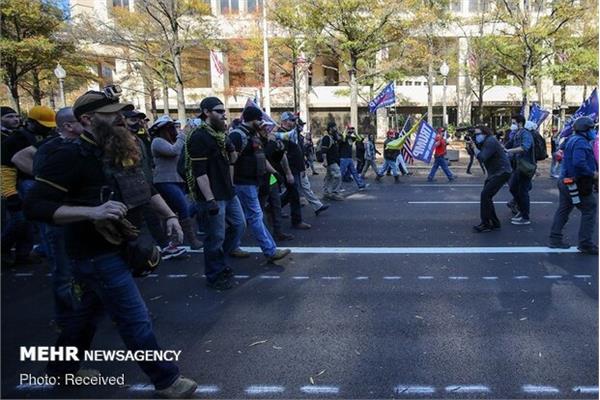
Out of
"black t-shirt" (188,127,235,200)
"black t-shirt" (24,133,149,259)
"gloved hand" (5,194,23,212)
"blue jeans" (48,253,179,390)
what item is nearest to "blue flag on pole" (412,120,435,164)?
"black t-shirt" (188,127,235,200)

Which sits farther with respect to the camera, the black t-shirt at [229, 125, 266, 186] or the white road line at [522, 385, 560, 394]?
the black t-shirt at [229, 125, 266, 186]

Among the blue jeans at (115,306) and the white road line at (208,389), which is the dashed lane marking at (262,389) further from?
the blue jeans at (115,306)

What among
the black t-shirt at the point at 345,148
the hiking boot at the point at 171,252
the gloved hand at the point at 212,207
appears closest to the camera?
the gloved hand at the point at 212,207

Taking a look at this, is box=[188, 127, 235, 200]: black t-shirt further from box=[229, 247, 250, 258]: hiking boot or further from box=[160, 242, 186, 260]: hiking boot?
box=[160, 242, 186, 260]: hiking boot

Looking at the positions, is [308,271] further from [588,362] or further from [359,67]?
[359,67]

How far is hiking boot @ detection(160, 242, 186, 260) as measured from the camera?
20.3ft

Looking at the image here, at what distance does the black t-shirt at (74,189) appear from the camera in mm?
2607

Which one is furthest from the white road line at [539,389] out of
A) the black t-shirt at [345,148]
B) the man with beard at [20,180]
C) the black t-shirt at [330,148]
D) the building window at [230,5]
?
the building window at [230,5]

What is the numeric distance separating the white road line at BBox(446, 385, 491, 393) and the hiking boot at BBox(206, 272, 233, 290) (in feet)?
8.40

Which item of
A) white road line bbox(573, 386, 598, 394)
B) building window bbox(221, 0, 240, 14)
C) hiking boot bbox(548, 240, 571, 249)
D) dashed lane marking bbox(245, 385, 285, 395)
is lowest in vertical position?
white road line bbox(573, 386, 598, 394)

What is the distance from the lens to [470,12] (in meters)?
39.9

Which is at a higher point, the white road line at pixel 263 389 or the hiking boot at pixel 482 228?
the hiking boot at pixel 482 228

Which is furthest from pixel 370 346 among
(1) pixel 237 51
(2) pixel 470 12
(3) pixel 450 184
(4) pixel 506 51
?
(2) pixel 470 12

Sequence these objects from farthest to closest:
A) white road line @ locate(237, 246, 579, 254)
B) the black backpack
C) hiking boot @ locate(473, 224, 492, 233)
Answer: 1. the black backpack
2. hiking boot @ locate(473, 224, 492, 233)
3. white road line @ locate(237, 246, 579, 254)
